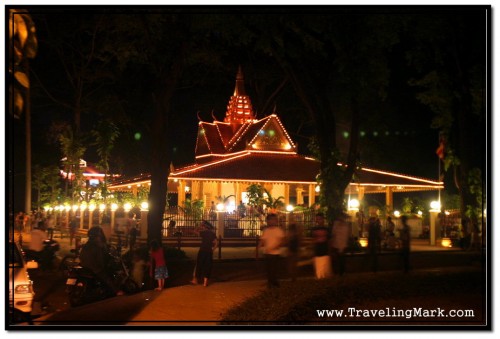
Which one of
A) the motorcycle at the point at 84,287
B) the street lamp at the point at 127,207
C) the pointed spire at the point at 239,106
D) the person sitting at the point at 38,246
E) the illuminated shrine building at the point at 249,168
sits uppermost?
the pointed spire at the point at 239,106

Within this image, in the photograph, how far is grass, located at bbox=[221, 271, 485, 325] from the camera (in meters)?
10.5

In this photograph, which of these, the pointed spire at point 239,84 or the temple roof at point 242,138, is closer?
the temple roof at point 242,138

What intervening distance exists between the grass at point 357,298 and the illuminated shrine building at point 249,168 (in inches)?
742

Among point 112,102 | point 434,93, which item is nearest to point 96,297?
point 434,93

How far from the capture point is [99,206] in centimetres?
3167

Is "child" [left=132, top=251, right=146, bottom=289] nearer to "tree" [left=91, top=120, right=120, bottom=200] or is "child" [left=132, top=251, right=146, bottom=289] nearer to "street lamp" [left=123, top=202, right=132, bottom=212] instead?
"tree" [left=91, top=120, right=120, bottom=200]

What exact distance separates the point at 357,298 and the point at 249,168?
22.4 meters

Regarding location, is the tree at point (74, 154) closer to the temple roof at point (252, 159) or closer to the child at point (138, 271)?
the temple roof at point (252, 159)

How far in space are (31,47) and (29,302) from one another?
5019 millimetres

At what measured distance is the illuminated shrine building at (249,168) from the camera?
107ft

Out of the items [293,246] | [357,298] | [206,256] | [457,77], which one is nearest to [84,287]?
[206,256]

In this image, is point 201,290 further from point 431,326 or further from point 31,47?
point 31,47

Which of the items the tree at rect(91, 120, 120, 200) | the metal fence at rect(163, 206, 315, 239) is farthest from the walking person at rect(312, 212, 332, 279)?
the tree at rect(91, 120, 120, 200)

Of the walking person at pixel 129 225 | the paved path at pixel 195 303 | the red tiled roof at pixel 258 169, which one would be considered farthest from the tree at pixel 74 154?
the paved path at pixel 195 303
